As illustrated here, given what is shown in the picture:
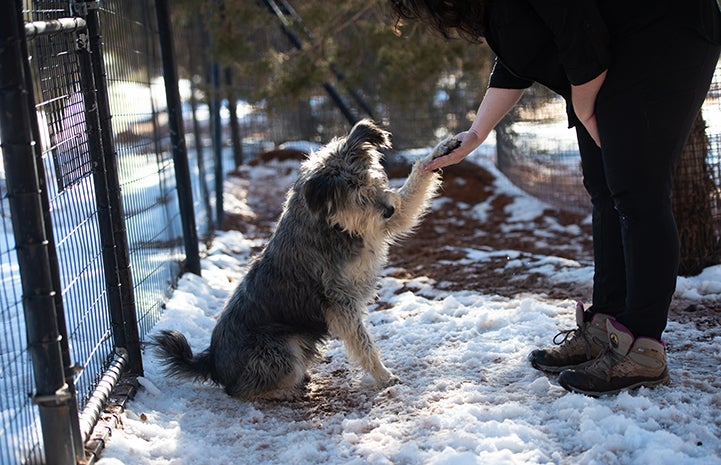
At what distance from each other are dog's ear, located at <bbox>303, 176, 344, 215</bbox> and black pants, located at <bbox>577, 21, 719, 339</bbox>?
4.25 ft

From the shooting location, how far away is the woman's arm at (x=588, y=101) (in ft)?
10.1

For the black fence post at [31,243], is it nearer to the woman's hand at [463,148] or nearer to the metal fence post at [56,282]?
the metal fence post at [56,282]

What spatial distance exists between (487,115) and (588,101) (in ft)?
1.92

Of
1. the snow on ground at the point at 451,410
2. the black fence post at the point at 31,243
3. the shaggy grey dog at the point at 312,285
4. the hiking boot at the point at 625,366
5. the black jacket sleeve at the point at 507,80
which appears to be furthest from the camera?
the shaggy grey dog at the point at 312,285

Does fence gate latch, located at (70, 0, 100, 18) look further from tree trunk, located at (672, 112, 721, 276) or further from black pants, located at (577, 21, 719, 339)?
tree trunk, located at (672, 112, 721, 276)

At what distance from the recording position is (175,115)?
6.09 meters

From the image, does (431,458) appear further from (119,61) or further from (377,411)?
(119,61)

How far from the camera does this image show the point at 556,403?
3.30 m

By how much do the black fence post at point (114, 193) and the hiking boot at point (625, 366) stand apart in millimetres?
2327

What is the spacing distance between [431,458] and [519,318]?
6.36ft

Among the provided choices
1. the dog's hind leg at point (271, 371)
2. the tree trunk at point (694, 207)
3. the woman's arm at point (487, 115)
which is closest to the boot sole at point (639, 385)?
the woman's arm at point (487, 115)

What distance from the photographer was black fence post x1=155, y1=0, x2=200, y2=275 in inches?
238

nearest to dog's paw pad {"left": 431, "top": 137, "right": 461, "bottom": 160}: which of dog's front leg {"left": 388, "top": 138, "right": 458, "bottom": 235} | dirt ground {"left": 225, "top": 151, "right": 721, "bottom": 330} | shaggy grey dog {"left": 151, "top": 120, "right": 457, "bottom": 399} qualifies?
shaggy grey dog {"left": 151, "top": 120, "right": 457, "bottom": 399}

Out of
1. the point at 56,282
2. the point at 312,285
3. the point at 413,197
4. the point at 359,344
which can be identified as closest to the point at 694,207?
the point at 413,197
